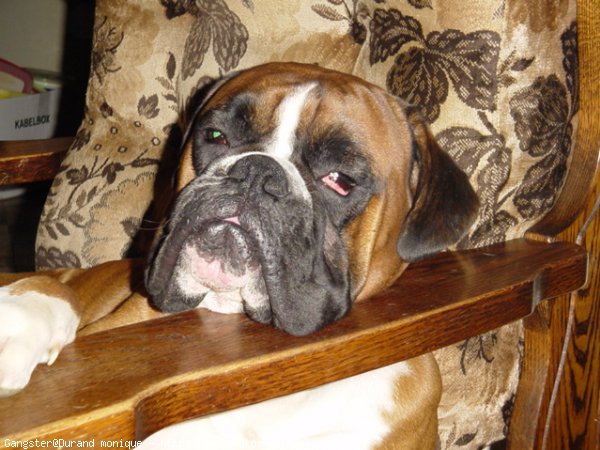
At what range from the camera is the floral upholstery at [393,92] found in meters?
1.88

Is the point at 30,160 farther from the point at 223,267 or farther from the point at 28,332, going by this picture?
the point at 28,332

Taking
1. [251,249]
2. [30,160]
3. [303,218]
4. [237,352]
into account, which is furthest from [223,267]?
[30,160]

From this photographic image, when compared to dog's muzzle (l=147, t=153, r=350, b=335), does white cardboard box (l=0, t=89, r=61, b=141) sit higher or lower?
lower

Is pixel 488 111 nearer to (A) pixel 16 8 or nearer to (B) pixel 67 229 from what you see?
(B) pixel 67 229

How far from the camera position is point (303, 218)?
61.6 inches

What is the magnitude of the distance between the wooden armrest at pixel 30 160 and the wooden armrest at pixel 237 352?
3.98ft

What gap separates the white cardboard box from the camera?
471cm

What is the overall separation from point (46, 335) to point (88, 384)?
22 centimetres

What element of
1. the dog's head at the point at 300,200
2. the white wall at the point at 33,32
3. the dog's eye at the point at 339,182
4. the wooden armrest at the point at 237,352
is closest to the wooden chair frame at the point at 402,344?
the wooden armrest at the point at 237,352

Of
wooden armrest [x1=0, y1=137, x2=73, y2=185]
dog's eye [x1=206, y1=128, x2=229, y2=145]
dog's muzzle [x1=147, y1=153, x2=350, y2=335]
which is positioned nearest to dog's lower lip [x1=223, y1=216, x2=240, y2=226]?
dog's muzzle [x1=147, y1=153, x2=350, y2=335]

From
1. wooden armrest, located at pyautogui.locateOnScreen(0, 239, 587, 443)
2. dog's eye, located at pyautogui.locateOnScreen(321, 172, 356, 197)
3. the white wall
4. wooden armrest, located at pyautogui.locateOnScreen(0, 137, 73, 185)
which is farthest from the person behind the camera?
the white wall

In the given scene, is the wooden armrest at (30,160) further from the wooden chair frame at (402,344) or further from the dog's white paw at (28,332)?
the dog's white paw at (28,332)

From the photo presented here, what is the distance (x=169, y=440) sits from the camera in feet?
5.31

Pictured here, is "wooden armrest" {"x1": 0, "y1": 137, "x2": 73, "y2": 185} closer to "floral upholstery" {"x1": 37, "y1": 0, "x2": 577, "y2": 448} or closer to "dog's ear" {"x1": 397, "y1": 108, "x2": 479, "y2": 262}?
"floral upholstery" {"x1": 37, "y1": 0, "x2": 577, "y2": 448}
